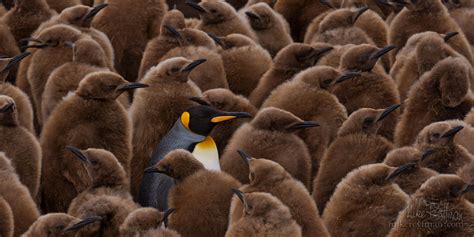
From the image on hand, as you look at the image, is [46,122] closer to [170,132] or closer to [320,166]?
[170,132]

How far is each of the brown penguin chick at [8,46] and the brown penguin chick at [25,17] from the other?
252 mm

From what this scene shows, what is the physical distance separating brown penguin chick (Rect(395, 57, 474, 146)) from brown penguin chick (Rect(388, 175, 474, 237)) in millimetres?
1209

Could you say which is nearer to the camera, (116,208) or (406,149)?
(116,208)

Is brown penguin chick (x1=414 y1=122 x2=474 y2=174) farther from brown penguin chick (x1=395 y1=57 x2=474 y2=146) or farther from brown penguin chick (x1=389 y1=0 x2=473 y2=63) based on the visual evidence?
brown penguin chick (x1=389 y1=0 x2=473 y2=63)

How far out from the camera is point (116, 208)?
477 centimetres

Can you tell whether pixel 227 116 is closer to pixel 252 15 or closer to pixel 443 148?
pixel 443 148

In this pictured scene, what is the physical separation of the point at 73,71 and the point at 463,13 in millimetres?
2829

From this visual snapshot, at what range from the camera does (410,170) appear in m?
5.07

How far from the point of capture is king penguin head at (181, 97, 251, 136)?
572 cm

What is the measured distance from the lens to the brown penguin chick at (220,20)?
7242 millimetres

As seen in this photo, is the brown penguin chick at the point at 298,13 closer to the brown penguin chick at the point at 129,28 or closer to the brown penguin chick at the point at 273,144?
the brown penguin chick at the point at 129,28

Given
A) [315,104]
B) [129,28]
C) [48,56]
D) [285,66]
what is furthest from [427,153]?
[129,28]

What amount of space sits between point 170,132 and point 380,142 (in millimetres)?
1047

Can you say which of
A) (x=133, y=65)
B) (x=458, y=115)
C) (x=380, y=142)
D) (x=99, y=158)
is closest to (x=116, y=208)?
(x=99, y=158)
